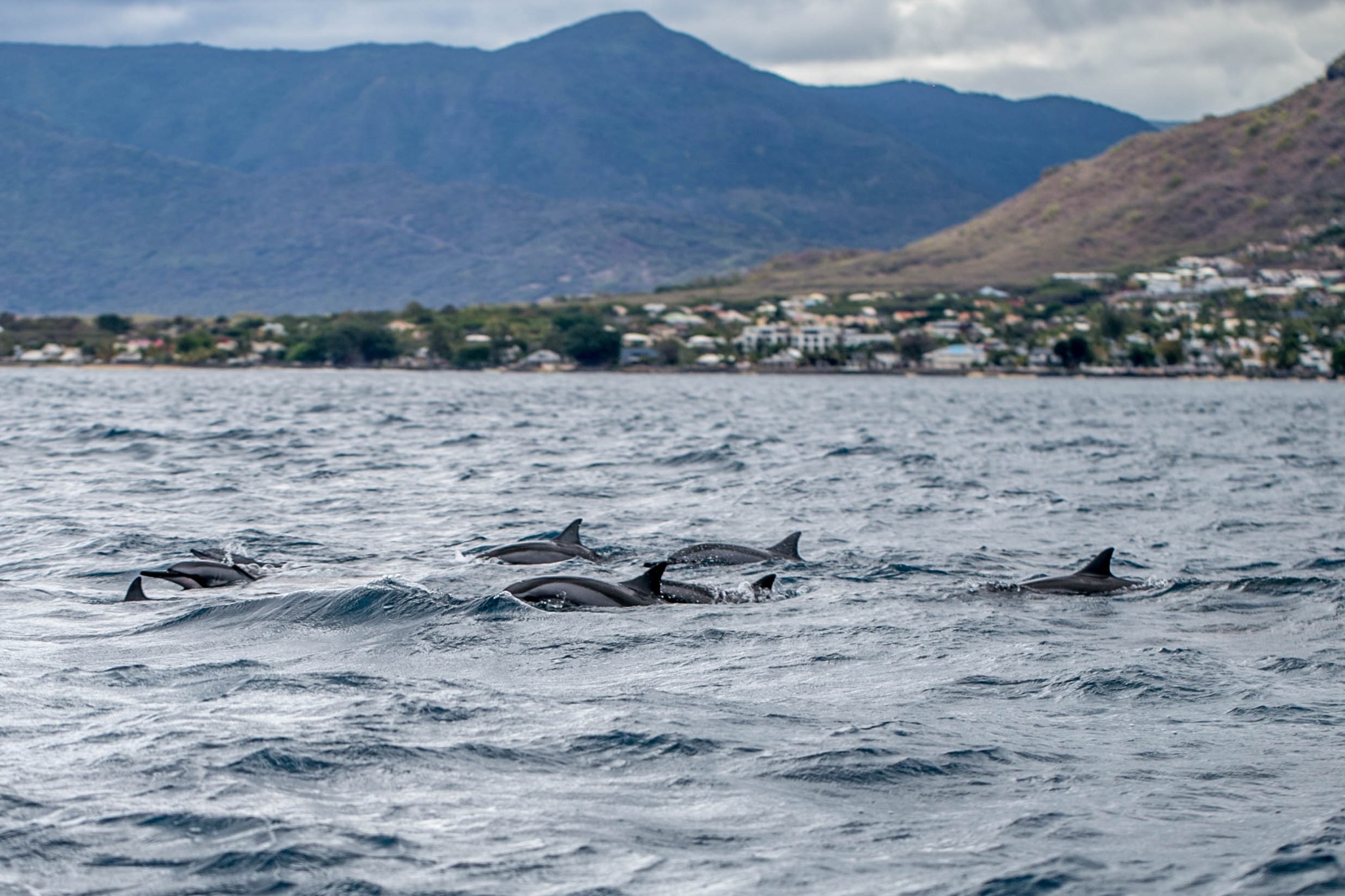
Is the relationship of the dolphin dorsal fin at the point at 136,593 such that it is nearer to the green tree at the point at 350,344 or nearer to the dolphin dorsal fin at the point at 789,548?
the dolphin dorsal fin at the point at 789,548

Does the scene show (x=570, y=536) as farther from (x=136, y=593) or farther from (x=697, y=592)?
(x=136, y=593)

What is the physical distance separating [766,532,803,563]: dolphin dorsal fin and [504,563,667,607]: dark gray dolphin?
17.6ft

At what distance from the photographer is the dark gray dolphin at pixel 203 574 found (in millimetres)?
19812

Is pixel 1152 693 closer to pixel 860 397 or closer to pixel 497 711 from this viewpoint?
pixel 497 711

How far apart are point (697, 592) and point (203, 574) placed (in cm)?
656

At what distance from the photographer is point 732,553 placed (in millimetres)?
23938

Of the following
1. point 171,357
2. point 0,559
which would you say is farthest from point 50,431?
point 171,357

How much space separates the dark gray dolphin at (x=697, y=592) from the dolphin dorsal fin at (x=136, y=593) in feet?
21.3

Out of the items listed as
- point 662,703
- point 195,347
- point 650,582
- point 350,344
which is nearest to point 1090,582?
point 650,582

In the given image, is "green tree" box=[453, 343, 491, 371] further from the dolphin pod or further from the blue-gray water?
the dolphin pod

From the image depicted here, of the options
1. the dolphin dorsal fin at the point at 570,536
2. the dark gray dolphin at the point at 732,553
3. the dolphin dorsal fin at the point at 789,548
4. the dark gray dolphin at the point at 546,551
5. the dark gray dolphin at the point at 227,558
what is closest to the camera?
the dark gray dolphin at the point at 227,558

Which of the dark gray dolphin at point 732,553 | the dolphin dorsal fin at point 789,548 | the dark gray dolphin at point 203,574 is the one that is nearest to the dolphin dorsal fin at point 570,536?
the dark gray dolphin at point 732,553

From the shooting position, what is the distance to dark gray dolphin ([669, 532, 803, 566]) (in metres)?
23.7

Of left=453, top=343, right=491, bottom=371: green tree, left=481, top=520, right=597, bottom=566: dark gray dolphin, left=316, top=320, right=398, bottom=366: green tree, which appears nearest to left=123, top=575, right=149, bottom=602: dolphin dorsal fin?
left=481, top=520, right=597, bottom=566: dark gray dolphin
